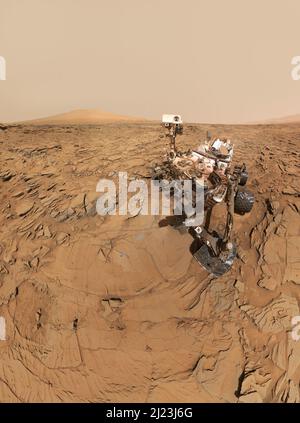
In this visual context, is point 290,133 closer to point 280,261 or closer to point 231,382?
point 280,261

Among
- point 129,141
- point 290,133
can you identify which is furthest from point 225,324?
point 290,133

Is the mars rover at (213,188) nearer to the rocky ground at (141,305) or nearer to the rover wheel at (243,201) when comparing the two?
the rover wheel at (243,201)

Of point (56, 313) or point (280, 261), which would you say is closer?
point (56, 313)

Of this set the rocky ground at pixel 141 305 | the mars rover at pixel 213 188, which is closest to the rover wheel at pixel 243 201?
the mars rover at pixel 213 188

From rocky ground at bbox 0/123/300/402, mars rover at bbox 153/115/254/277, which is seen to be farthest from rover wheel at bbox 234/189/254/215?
rocky ground at bbox 0/123/300/402

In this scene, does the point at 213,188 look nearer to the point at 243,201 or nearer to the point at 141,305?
the point at 243,201
